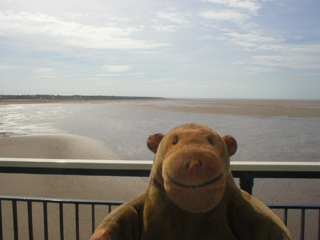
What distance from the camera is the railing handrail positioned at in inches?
77.4

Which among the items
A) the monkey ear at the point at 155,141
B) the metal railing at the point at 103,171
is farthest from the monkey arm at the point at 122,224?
the metal railing at the point at 103,171

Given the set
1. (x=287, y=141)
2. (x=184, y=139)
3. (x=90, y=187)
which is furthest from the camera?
(x=287, y=141)

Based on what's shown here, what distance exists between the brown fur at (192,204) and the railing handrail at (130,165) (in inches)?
28.3

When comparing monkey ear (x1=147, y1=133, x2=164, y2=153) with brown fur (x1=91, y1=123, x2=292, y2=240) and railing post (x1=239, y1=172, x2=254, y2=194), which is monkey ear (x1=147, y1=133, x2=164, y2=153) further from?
railing post (x1=239, y1=172, x2=254, y2=194)

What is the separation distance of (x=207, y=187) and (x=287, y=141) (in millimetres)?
13921

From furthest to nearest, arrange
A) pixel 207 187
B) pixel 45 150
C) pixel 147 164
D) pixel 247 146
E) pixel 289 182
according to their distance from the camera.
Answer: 1. pixel 247 146
2. pixel 45 150
3. pixel 289 182
4. pixel 147 164
5. pixel 207 187

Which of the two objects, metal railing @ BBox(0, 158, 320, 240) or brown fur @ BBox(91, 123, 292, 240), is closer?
brown fur @ BBox(91, 123, 292, 240)

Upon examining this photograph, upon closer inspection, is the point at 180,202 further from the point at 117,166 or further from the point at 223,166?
the point at 117,166

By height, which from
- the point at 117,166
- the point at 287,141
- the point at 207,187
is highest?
the point at 207,187

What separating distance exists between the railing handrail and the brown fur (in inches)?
28.3

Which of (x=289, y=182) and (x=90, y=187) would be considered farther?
(x=289, y=182)

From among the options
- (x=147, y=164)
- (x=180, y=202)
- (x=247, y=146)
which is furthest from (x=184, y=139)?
(x=247, y=146)

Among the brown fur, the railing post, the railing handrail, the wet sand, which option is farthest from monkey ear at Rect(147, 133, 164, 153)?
the wet sand

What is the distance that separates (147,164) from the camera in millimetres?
2006
